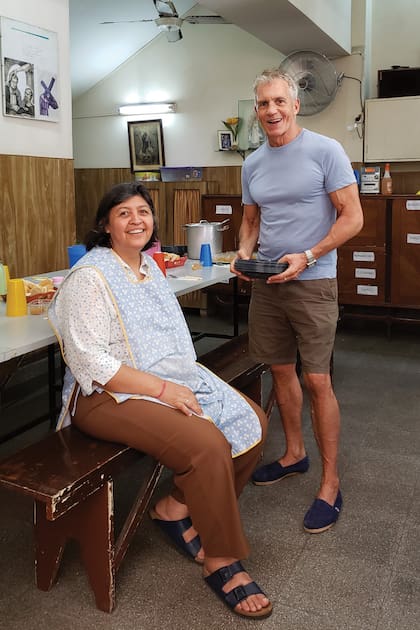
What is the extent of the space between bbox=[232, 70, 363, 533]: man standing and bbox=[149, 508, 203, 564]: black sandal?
1.41ft

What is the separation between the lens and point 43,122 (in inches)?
146

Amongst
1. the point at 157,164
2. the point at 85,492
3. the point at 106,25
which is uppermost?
the point at 106,25

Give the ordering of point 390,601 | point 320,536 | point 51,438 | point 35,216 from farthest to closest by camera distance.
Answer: point 35,216
point 320,536
point 51,438
point 390,601

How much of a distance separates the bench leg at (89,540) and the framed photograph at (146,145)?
4.89m

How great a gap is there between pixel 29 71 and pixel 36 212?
751 mm

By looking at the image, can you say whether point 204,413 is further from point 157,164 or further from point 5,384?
point 157,164

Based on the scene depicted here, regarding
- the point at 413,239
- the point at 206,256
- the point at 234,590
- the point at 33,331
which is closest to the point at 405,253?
the point at 413,239

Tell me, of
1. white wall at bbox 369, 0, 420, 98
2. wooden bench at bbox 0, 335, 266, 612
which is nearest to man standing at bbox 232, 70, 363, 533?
wooden bench at bbox 0, 335, 266, 612

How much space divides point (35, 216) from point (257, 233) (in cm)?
160

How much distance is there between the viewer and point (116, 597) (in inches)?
77.3

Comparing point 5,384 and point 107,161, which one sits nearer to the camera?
point 5,384

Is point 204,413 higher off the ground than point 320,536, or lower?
higher

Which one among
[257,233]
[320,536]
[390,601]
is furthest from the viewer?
[257,233]

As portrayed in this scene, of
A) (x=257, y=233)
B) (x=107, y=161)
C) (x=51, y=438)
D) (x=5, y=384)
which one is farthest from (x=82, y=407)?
(x=107, y=161)
